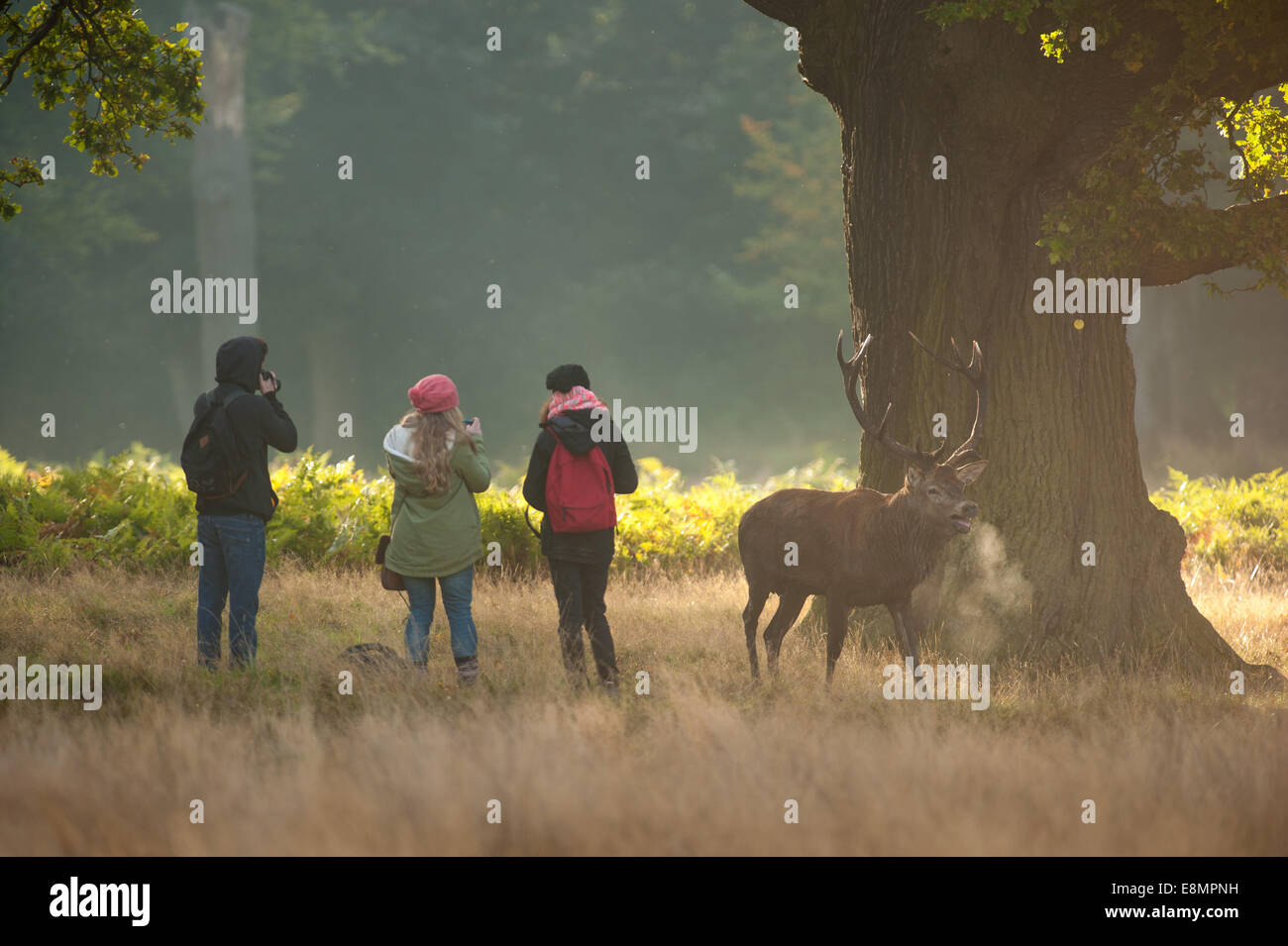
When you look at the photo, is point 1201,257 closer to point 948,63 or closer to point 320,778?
point 948,63

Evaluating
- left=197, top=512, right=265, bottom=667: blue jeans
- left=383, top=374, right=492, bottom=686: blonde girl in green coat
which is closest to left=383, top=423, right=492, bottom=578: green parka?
left=383, top=374, right=492, bottom=686: blonde girl in green coat

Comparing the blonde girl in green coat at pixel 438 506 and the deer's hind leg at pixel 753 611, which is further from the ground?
the blonde girl in green coat at pixel 438 506

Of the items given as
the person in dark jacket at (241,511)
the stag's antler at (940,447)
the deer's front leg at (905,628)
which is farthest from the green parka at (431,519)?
the deer's front leg at (905,628)

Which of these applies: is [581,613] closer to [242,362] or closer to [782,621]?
[782,621]

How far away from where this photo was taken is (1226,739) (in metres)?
5.99

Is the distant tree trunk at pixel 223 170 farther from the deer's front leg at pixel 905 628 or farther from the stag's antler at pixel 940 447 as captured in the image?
the deer's front leg at pixel 905 628

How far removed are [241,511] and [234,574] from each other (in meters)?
0.37

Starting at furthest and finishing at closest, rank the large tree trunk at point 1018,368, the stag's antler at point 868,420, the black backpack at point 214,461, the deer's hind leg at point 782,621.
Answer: the large tree trunk at point 1018,368 → the deer's hind leg at point 782,621 → the stag's antler at point 868,420 → the black backpack at point 214,461

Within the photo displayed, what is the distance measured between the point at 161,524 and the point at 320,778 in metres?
6.72

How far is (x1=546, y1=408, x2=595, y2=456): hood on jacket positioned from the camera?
6.86 m

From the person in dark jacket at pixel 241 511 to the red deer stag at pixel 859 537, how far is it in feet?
10.1

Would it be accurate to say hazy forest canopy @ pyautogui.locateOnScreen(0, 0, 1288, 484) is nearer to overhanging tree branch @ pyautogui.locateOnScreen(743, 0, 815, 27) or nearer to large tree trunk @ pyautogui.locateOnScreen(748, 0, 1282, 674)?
overhanging tree branch @ pyautogui.locateOnScreen(743, 0, 815, 27)

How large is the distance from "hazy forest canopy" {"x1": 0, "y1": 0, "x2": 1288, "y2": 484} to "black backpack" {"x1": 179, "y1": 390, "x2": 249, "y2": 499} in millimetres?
29206

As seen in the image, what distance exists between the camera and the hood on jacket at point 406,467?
6.77 meters
